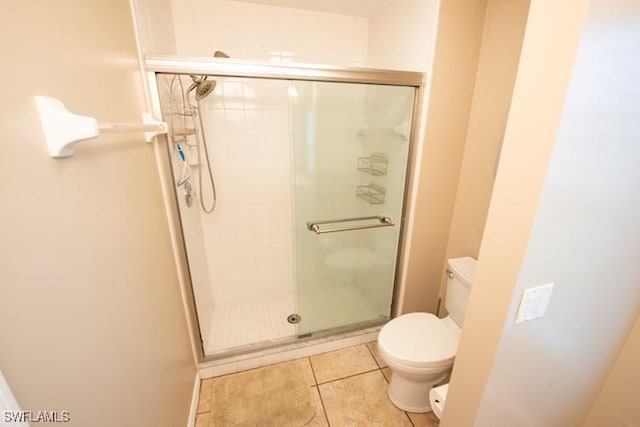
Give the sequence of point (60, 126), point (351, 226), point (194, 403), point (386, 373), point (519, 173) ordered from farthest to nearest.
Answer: point (351, 226) < point (386, 373) < point (194, 403) < point (519, 173) < point (60, 126)

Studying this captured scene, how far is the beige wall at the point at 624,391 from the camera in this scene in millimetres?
1021

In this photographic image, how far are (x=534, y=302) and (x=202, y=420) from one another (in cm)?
168

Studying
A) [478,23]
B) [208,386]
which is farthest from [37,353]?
[478,23]

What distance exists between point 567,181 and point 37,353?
121 centimetres


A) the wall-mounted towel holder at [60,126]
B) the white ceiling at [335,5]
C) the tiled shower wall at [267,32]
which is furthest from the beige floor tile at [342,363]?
the white ceiling at [335,5]

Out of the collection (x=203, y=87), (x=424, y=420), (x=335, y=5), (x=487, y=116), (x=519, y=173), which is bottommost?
(x=424, y=420)

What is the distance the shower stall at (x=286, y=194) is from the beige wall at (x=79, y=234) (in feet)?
1.37

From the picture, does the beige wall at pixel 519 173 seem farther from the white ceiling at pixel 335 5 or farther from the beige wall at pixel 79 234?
the white ceiling at pixel 335 5

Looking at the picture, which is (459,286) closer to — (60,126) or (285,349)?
(285,349)

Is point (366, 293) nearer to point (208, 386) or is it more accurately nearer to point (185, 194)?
point (208, 386)

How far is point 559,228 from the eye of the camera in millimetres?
697

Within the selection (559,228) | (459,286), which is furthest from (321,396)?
(559,228)

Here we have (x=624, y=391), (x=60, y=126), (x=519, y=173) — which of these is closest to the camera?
(x=60, y=126)

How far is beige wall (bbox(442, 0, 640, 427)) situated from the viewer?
583mm
